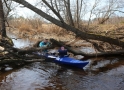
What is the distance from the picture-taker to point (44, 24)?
2631 cm

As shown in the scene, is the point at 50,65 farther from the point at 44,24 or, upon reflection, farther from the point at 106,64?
the point at 44,24

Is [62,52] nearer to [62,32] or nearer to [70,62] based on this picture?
[70,62]

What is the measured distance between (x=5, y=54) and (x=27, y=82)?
270 cm

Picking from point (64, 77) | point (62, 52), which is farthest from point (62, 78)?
point (62, 52)

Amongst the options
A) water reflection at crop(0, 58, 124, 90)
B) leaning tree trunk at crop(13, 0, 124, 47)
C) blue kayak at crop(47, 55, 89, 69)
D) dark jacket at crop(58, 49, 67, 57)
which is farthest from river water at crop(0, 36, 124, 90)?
leaning tree trunk at crop(13, 0, 124, 47)

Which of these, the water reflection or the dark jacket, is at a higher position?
the dark jacket

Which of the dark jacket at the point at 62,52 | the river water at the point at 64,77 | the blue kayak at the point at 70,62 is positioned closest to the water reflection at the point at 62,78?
the river water at the point at 64,77

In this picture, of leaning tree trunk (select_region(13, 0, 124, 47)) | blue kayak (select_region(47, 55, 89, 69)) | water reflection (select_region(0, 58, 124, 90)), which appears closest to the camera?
water reflection (select_region(0, 58, 124, 90))

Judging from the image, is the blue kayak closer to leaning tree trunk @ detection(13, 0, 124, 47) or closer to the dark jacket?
the dark jacket

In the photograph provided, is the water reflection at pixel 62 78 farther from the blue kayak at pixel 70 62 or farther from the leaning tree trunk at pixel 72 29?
the leaning tree trunk at pixel 72 29

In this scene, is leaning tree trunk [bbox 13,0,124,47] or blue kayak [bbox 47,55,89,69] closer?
blue kayak [bbox 47,55,89,69]

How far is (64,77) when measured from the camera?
934 centimetres

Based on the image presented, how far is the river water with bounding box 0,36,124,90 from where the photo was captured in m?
8.16

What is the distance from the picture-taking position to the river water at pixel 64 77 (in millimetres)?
8156
